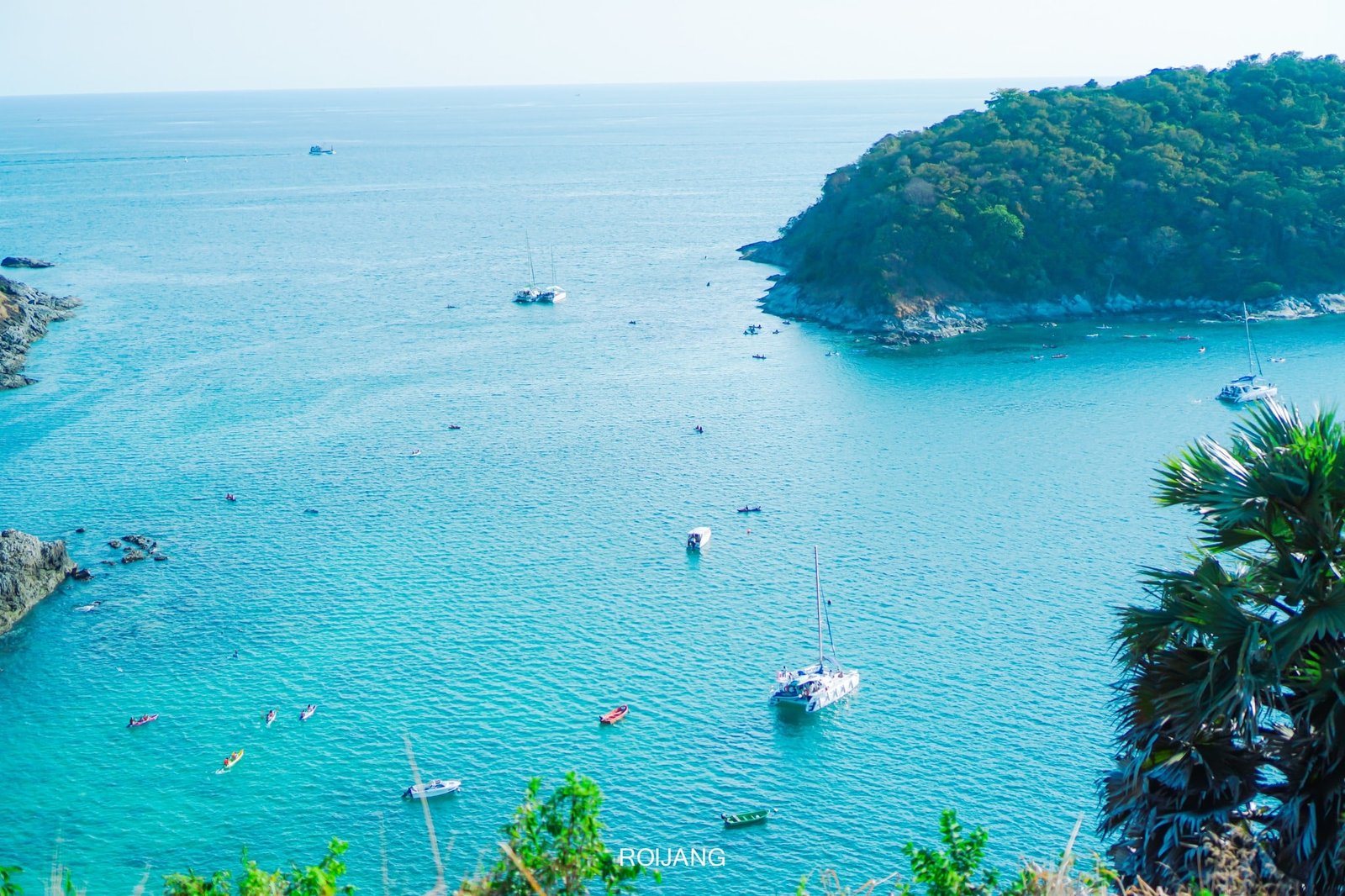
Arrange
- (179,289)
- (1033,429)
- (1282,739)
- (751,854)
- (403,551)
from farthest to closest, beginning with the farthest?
(179,289) → (1033,429) → (403,551) → (751,854) → (1282,739)

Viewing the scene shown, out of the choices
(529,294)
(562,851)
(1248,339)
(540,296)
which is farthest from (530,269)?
(562,851)

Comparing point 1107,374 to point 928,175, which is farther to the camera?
point 928,175

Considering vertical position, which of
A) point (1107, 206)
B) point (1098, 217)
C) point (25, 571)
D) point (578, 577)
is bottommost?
point (578, 577)

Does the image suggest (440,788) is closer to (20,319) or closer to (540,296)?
(20,319)

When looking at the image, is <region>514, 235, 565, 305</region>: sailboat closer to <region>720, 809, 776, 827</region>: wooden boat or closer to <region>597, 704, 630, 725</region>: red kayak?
<region>597, 704, 630, 725</region>: red kayak

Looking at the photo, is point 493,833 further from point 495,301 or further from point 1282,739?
point 495,301

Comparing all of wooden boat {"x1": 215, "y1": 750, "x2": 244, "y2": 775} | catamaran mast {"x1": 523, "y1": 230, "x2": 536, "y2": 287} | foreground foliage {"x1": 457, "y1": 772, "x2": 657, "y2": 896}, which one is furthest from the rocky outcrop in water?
foreground foliage {"x1": 457, "y1": 772, "x2": 657, "y2": 896}

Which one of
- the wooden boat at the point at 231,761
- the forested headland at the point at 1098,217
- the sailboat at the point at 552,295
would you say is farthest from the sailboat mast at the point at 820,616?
the sailboat at the point at 552,295

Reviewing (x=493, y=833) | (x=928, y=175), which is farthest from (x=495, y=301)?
(x=493, y=833)
